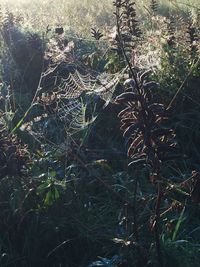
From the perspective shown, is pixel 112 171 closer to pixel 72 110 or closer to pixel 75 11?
pixel 72 110

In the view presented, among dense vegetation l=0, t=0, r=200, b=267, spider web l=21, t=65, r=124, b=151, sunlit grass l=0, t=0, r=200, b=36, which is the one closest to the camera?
dense vegetation l=0, t=0, r=200, b=267

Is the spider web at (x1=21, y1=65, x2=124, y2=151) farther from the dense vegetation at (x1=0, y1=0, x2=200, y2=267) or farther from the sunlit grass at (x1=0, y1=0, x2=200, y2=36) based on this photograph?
the sunlit grass at (x1=0, y1=0, x2=200, y2=36)

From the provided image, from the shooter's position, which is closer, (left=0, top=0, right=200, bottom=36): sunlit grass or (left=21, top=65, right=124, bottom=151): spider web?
(left=21, top=65, right=124, bottom=151): spider web

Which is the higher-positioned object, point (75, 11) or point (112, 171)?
point (112, 171)

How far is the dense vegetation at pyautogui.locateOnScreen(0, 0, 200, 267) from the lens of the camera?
2252mm

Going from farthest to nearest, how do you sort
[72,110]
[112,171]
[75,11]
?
[75,11], [72,110], [112,171]

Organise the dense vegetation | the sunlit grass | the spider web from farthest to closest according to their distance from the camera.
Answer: the sunlit grass → the spider web → the dense vegetation

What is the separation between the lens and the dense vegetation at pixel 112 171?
7.39 feet

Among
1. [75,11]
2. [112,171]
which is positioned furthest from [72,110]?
[75,11]

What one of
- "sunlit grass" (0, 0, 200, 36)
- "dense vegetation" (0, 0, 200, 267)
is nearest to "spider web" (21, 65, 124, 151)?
"dense vegetation" (0, 0, 200, 267)

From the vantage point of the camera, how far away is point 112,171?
3297mm

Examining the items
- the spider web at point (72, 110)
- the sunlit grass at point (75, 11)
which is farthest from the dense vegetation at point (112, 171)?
the sunlit grass at point (75, 11)

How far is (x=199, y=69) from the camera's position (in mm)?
3795

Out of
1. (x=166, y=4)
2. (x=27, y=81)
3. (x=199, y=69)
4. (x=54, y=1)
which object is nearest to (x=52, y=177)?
(x=199, y=69)
